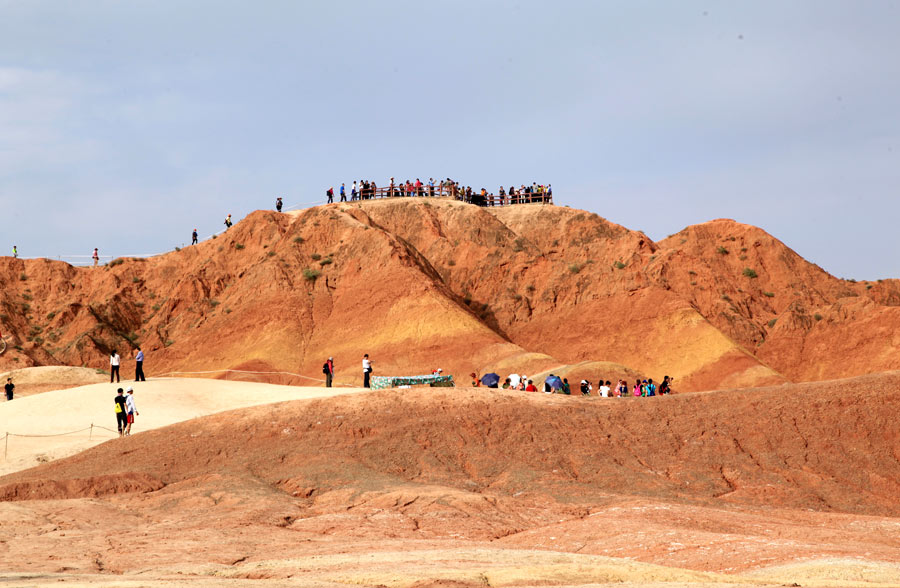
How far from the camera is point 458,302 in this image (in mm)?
63750

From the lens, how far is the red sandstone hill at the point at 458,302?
186 ft

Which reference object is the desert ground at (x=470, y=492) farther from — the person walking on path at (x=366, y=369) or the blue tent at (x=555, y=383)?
the blue tent at (x=555, y=383)

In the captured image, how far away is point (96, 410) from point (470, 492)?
18000mm

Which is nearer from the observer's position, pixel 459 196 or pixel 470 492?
pixel 470 492

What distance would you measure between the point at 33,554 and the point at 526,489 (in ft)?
38.1

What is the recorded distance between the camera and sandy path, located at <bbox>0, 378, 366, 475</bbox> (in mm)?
29344

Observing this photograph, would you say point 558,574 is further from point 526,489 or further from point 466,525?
point 526,489

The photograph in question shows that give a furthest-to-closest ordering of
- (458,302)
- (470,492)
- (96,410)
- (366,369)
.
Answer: (458,302) → (366,369) → (96,410) → (470,492)

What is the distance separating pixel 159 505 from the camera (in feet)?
71.8

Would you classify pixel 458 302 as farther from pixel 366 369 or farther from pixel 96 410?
pixel 96 410

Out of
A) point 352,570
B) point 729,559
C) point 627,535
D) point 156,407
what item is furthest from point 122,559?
point 156,407

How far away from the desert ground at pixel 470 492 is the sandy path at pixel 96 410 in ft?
0.63

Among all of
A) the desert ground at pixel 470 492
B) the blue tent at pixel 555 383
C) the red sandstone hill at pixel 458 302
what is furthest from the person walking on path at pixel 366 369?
the red sandstone hill at pixel 458 302

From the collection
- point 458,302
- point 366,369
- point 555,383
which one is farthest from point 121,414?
point 458,302
